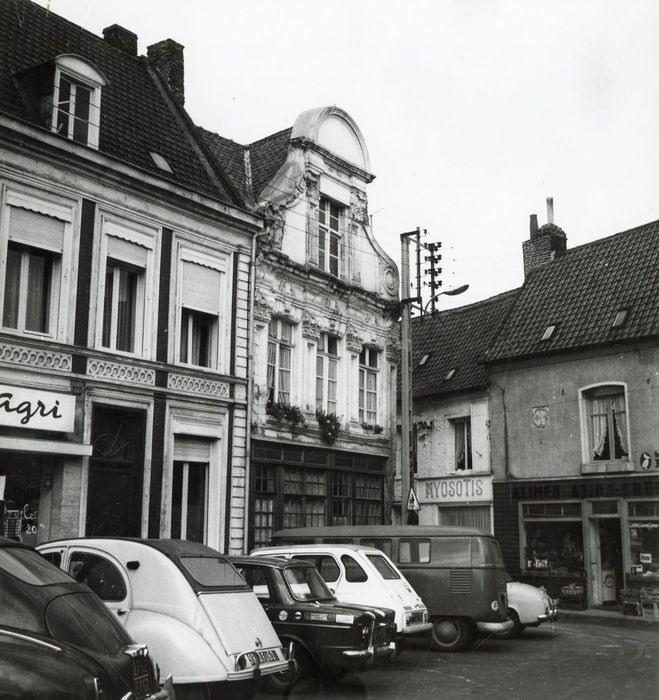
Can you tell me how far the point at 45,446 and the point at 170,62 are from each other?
39.3 ft

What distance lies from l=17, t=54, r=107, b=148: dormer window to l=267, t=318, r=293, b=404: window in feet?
20.7

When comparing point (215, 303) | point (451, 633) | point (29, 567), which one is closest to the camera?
point (29, 567)

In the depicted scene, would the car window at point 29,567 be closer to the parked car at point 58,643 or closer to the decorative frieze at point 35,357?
→ the parked car at point 58,643

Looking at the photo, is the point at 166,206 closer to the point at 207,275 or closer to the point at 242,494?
the point at 207,275

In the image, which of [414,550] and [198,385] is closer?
[414,550]

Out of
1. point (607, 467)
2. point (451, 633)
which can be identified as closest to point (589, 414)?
point (607, 467)

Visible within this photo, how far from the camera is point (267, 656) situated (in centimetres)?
895

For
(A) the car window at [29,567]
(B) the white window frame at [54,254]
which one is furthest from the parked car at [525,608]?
(A) the car window at [29,567]

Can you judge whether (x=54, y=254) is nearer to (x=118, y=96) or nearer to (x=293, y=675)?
(x=118, y=96)

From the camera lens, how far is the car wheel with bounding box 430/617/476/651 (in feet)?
49.2

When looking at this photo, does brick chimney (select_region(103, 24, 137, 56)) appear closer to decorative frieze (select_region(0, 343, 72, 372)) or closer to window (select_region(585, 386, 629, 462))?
decorative frieze (select_region(0, 343, 72, 372))

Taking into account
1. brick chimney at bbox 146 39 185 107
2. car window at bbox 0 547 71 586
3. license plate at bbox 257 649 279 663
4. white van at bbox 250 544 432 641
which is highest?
brick chimney at bbox 146 39 185 107

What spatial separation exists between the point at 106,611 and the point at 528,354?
19750 mm

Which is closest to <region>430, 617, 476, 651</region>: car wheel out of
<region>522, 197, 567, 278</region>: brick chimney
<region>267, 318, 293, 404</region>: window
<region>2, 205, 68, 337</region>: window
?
<region>267, 318, 293, 404</region>: window
